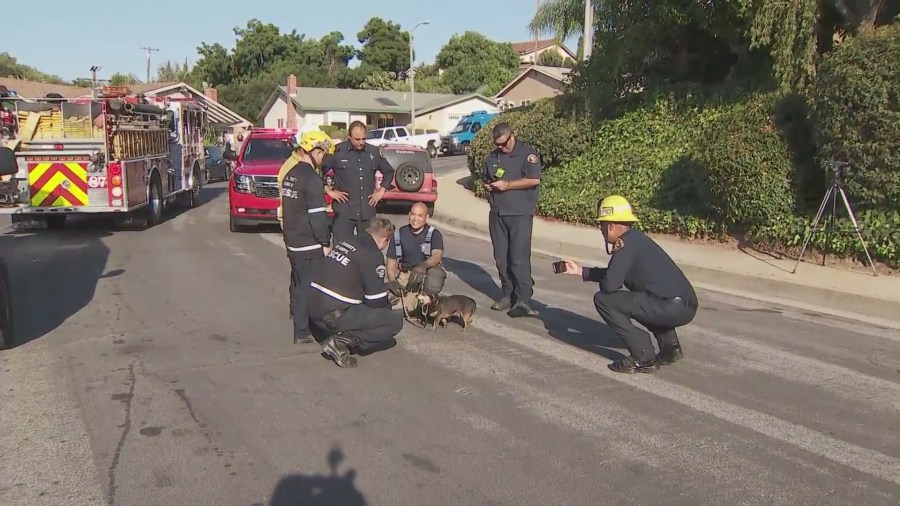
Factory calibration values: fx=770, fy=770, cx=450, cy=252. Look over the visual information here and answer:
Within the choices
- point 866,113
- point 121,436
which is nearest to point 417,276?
point 121,436

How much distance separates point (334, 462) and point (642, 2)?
531 inches

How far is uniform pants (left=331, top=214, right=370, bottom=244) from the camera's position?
767cm

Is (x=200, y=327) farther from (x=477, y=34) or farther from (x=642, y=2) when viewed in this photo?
(x=477, y=34)

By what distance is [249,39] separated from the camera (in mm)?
80500

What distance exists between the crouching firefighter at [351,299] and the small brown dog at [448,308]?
1017 mm

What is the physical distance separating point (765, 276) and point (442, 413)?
6.34 m

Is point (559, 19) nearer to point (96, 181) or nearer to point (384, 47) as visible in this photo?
point (96, 181)

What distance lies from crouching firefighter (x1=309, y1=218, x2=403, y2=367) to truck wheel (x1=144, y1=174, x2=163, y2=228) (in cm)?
1027

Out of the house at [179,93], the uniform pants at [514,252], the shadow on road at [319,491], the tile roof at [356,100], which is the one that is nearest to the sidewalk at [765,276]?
the uniform pants at [514,252]

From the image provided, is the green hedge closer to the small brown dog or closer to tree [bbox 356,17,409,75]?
the small brown dog

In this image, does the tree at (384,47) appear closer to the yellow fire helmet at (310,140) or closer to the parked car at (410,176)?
the parked car at (410,176)

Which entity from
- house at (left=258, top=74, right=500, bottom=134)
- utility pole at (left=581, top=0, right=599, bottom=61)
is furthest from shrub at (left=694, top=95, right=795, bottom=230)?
house at (left=258, top=74, right=500, bottom=134)

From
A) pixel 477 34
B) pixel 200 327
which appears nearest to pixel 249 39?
pixel 477 34

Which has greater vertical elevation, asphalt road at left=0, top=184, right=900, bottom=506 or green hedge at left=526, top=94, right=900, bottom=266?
green hedge at left=526, top=94, right=900, bottom=266
